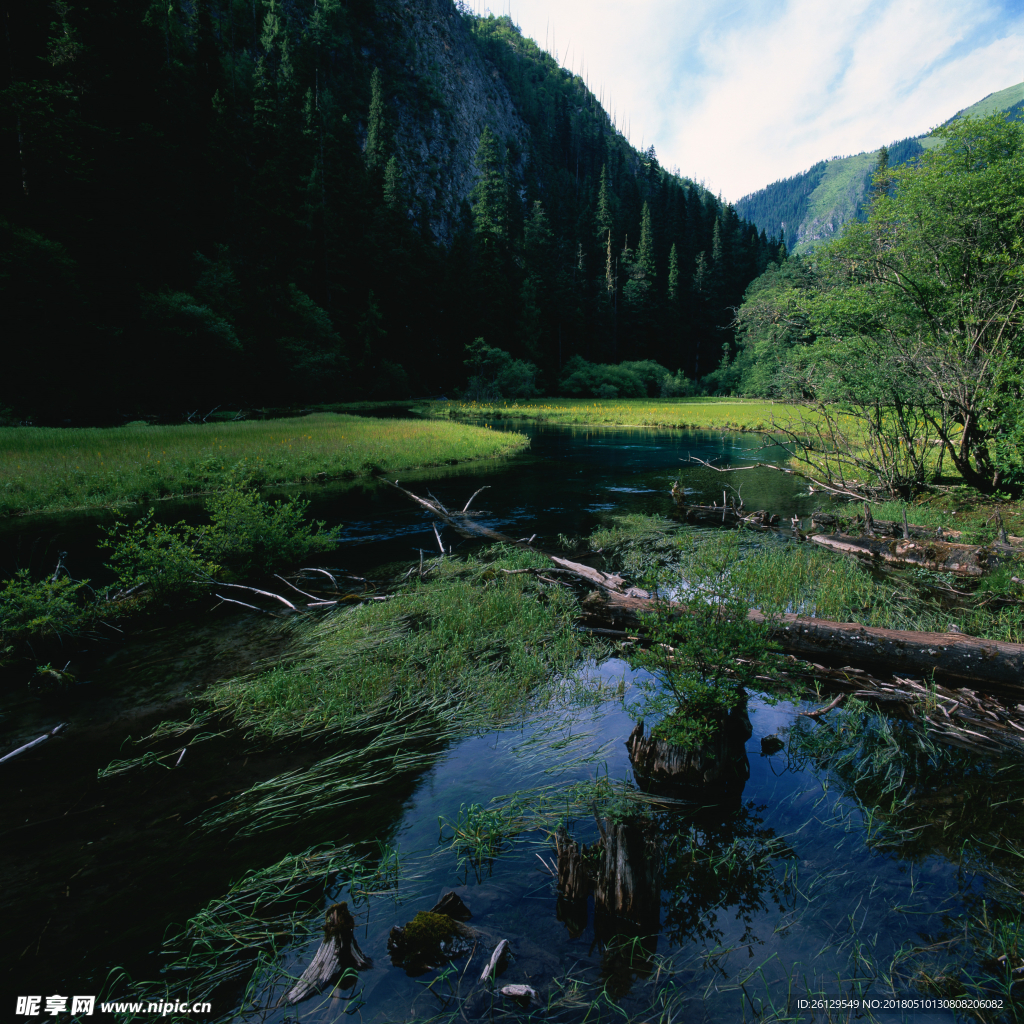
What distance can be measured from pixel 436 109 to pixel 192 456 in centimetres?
12548

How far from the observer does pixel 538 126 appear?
168 metres

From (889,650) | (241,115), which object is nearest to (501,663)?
(889,650)

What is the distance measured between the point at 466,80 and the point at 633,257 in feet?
232

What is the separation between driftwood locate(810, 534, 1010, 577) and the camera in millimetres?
10172

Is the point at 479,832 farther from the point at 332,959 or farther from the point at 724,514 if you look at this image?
the point at 724,514

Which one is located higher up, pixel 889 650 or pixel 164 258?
pixel 164 258

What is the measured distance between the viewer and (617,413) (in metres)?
59.1

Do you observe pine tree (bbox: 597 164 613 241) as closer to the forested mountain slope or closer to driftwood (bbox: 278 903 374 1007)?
the forested mountain slope

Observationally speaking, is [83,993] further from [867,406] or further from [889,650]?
[867,406]

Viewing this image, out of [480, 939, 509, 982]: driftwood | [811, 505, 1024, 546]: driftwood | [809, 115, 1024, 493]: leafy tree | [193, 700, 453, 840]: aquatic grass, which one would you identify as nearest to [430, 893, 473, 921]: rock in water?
[480, 939, 509, 982]: driftwood

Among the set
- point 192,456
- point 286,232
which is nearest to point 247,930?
point 192,456

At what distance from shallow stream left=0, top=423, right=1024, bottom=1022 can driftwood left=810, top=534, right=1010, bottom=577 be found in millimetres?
6311

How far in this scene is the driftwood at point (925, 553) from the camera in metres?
10.2

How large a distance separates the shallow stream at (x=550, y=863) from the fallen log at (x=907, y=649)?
899 mm
